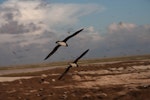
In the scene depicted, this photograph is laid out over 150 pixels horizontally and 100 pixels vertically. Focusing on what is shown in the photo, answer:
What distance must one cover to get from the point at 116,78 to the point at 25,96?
69.8ft

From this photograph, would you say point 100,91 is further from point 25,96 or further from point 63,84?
point 63,84

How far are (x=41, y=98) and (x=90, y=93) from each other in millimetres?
4922

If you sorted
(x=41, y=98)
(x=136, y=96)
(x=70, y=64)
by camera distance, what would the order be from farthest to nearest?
(x=41, y=98) < (x=136, y=96) < (x=70, y=64)

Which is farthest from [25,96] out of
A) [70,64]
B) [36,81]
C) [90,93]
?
[70,64]

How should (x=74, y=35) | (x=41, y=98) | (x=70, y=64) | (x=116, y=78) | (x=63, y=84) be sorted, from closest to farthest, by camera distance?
(x=74, y=35) → (x=70, y=64) → (x=41, y=98) → (x=63, y=84) → (x=116, y=78)

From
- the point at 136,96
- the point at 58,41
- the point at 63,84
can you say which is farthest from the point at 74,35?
the point at 63,84

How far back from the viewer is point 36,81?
57.5 m

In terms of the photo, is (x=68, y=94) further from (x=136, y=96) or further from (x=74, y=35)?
(x=74, y=35)

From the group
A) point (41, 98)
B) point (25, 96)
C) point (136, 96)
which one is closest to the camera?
point (136, 96)

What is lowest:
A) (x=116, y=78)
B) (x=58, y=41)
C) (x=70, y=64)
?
(x=116, y=78)

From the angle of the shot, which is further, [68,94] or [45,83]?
[45,83]

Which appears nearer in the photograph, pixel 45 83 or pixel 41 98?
pixel 41 98

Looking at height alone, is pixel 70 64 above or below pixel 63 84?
above

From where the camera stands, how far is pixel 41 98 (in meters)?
36.1
